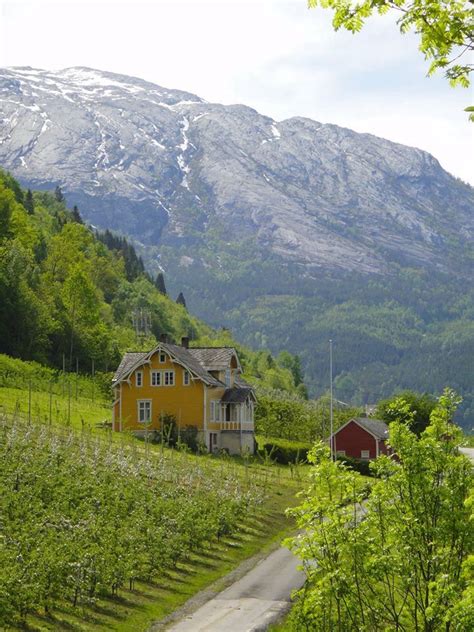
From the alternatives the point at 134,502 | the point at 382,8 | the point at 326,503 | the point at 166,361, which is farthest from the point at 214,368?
the point at 382,8

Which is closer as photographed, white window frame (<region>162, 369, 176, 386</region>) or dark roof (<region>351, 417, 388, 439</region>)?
white window frame (<region>162, 369, 176, 386</region>)

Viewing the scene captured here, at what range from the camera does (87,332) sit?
114 meters

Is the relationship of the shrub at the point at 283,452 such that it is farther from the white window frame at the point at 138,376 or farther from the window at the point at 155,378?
the white window frame at the point at 138,376

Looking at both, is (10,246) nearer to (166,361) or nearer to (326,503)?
(166,361)

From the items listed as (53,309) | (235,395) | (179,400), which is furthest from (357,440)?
(53,309)

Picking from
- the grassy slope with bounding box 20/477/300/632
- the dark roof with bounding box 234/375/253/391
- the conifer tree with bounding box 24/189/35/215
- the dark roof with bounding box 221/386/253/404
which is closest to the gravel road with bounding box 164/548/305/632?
the grassy slope with bounding box 20/477/300/632

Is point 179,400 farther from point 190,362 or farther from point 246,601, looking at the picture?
point 246,601

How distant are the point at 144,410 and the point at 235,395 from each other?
7.01 meters

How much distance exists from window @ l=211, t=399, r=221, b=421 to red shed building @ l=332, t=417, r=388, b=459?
14439 millimetres

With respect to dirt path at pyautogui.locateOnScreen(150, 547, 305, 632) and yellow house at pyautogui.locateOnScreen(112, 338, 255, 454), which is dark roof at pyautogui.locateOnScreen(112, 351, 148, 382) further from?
dirt path at pyautogui.locateOnScreen(150, 547, 305, 632)

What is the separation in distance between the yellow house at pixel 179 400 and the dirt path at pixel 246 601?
121 ft

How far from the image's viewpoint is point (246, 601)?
114 ft

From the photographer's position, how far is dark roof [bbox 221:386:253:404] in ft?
268

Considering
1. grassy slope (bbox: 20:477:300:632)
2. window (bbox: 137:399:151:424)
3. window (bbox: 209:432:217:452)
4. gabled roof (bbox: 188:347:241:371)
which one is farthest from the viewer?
gabled roof (bbox: 188:347:241:371)
